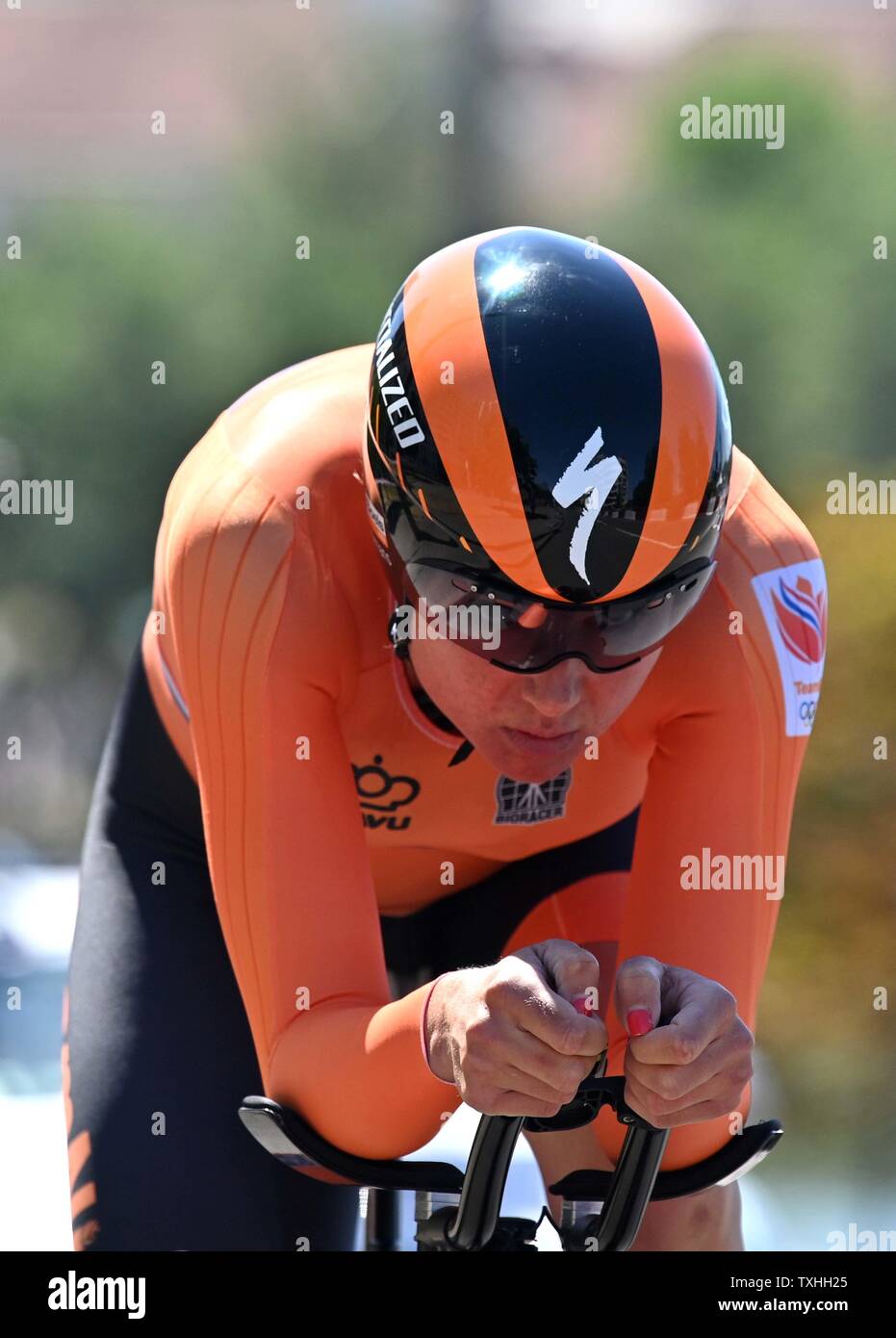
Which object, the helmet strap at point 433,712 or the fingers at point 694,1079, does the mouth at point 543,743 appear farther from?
the fingers at point 694,1079

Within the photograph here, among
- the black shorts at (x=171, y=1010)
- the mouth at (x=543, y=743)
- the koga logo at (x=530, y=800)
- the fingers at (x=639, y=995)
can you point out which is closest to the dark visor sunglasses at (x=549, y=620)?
the mouth at (x=543, y=743)

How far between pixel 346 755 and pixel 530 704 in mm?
330

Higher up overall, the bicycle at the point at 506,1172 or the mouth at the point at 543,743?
the mouth at the point at 543,743

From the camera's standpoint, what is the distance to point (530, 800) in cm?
291

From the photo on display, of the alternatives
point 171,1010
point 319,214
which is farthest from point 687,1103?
point 319,214

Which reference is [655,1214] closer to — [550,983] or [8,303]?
[550,983]

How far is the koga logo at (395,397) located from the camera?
90.7 inches

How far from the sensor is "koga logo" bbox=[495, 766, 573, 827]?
9.43 ft

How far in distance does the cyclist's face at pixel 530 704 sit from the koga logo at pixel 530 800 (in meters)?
0.44

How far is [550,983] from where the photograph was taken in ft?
6.31

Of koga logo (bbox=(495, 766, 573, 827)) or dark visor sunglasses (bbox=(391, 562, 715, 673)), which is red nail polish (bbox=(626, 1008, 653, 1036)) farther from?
koga logo (bbox=(495, 766, 573, 827))

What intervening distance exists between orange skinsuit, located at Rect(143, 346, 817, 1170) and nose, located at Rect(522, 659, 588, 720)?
33 cm

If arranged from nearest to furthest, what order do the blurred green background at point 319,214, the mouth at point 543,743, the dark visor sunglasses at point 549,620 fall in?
the dark visor sunglasses at point 549,620 < the mouth at point 543,743 < the blurred green background at point 319,214

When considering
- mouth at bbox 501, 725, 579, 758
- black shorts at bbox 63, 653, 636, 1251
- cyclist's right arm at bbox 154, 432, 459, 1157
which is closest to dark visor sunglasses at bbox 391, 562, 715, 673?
mouth at bbox 501, 725, 579, 758
